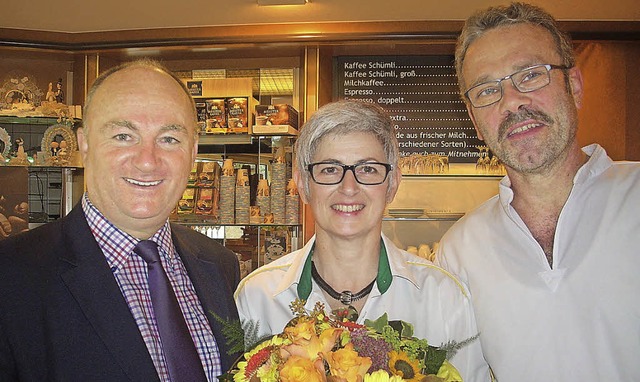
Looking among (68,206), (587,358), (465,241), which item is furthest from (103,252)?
(68,206)

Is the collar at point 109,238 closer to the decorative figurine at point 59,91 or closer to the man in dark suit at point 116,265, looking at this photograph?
the man in dark suit at point 116,265

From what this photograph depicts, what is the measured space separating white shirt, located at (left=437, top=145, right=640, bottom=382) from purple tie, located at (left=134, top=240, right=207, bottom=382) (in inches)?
41.9

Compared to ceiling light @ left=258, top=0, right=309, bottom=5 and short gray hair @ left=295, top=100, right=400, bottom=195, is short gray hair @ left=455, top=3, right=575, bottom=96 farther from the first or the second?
ceiling light @ left=258, top=0, right=309, bottom=5

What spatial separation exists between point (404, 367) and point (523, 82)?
4.27 feet

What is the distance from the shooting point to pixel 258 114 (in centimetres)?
381

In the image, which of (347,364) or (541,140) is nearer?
(347,364)

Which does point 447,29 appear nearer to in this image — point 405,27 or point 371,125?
point 405,27

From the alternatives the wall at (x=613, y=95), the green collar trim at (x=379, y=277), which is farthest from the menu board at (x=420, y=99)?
the green collar trim at (x=379, y=277)

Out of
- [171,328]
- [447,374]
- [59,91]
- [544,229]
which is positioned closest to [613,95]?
[544,229]

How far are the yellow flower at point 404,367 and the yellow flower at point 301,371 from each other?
0.59 ft

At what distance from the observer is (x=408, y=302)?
81.0 inches

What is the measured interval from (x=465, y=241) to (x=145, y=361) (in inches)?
52.3

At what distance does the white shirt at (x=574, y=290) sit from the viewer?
1.91 meters

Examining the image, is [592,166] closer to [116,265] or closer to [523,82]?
[523,82]
